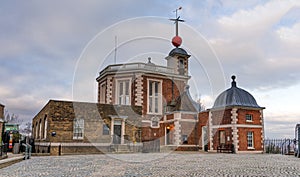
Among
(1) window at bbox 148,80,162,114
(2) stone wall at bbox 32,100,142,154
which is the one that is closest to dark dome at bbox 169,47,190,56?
(1) window at bbox 148,80,162,114

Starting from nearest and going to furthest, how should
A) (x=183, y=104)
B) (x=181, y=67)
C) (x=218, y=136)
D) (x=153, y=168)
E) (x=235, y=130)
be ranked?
(x=153, y=168), (x=235, y=130), (x=218, y=136), (x=183, y=104), (x=181, y=67)

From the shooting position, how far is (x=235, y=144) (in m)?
21.9

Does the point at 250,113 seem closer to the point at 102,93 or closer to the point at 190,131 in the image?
the point at 190,131

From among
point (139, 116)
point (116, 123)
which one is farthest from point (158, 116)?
point (116, 123)

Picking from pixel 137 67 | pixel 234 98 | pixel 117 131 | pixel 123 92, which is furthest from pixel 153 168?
pixel 137 67

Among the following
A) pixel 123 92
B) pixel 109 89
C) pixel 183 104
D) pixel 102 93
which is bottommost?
pixel 183 104

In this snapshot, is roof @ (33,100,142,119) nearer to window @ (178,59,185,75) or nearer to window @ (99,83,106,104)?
window @ (99,83,106,104)

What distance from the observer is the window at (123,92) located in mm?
27047

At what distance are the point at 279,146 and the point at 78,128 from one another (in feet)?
47.5

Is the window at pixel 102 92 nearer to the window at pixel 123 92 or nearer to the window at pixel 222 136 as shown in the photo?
the window at pixel 123 92

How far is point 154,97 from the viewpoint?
91.1 feet

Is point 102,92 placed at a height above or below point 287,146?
above

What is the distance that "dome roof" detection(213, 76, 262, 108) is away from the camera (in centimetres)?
2270

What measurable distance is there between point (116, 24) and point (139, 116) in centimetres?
980
